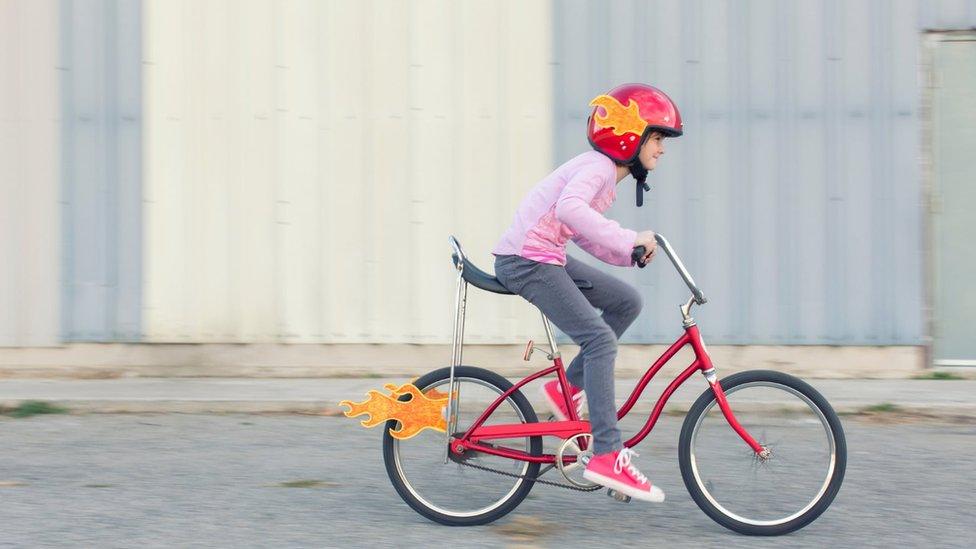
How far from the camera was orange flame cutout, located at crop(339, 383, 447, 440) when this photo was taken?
5.41 m

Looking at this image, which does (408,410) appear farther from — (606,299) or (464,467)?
(606,299)

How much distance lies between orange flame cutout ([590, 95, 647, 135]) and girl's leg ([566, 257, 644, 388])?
650 millimetres

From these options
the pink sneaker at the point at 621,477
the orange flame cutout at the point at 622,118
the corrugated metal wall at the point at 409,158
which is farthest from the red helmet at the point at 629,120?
the corrugated metal wall at the point at 409,158

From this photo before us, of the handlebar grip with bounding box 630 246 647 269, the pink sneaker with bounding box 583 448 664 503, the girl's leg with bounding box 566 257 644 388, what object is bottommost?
the pink sneaker with bounding box 583 448 664 503

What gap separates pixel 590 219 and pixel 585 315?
44 cm

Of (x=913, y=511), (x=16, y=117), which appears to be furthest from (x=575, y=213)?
(x=16, y=117)

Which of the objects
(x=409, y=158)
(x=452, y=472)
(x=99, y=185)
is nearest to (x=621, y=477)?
(x=452, y=472)

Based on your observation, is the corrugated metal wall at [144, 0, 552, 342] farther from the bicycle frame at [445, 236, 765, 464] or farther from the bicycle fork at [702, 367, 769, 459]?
the bicycle fork at [702, 367, 769, 459]

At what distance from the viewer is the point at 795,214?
9.74 metres

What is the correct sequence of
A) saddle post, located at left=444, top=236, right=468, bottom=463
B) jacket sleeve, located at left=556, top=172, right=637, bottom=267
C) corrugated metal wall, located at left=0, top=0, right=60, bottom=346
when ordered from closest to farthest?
jacket sleeve, located at left=556, top=172, right=637, bottom=267
saddle post, located at left=444, top=236, right=468, bottom=463
corrugated metal wall, located at left=0, top=0, right=60, bottom=346

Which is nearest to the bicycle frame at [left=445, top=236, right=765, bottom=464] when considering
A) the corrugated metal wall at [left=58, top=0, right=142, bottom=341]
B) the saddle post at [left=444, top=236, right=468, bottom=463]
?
the saddle post at [left=444, top=236, right=468, bottom=463]

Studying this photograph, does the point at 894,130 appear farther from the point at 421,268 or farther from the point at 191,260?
the point at 191,260

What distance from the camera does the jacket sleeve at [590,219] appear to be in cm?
507

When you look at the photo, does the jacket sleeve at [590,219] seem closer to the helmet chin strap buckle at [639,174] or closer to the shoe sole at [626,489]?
the helmet chin strap buckle at [639,174]
